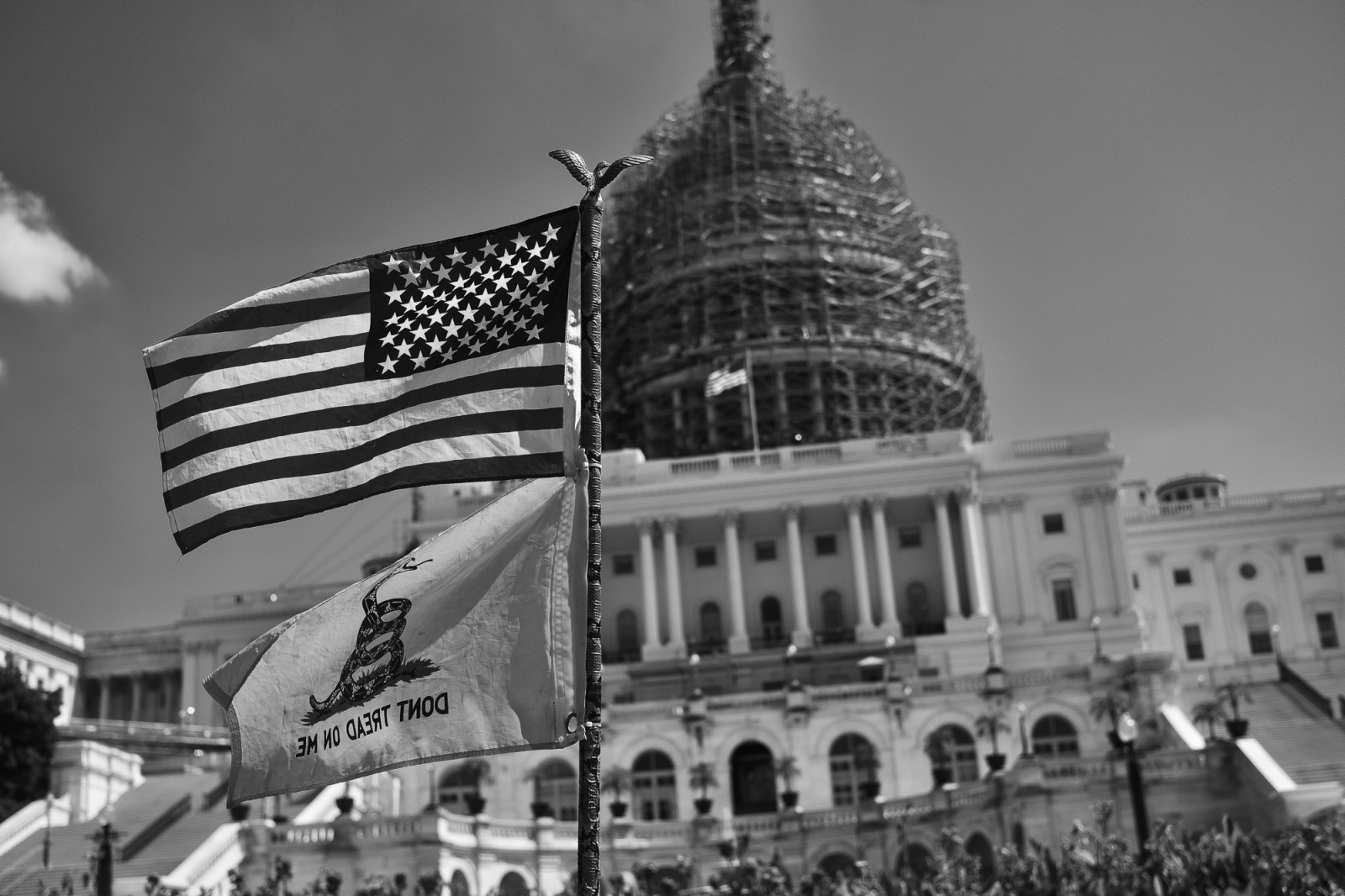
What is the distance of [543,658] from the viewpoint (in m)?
10.3

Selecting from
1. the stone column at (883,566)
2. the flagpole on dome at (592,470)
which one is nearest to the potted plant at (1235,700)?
the stone column at (883,566)

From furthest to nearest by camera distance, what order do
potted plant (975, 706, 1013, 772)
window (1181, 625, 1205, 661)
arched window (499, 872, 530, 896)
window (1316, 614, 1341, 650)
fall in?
window (1181, 625, 1205, 661) < window (1316, 614, 1341, 650) < potted plant (975, 706, 1013, 772) < arched window (499, 872, 530, 896)

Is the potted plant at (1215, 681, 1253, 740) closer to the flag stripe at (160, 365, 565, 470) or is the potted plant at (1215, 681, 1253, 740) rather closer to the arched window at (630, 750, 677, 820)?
the arched window at (630, 750, 677, 820)

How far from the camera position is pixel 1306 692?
66938 millimetres

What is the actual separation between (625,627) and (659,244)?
31.1 meters

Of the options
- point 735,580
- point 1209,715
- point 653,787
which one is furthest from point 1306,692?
point 653,787

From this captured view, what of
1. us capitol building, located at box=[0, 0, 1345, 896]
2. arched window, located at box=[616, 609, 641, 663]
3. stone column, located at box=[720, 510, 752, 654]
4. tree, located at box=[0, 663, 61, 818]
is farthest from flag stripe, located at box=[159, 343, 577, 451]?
arched window, located at box=[616, 609, 641, 663]

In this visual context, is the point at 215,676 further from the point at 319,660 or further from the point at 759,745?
the point at 759,745

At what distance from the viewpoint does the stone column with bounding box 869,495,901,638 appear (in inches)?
3093

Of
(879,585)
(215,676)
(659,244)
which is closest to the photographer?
(215,676)

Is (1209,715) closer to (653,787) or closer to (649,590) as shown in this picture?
(653,787)

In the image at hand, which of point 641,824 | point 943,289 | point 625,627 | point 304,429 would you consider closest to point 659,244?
point 943,289

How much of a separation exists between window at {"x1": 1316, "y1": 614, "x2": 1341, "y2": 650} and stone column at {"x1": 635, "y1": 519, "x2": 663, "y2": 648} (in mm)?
38176

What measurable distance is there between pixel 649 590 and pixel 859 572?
11029 mm
